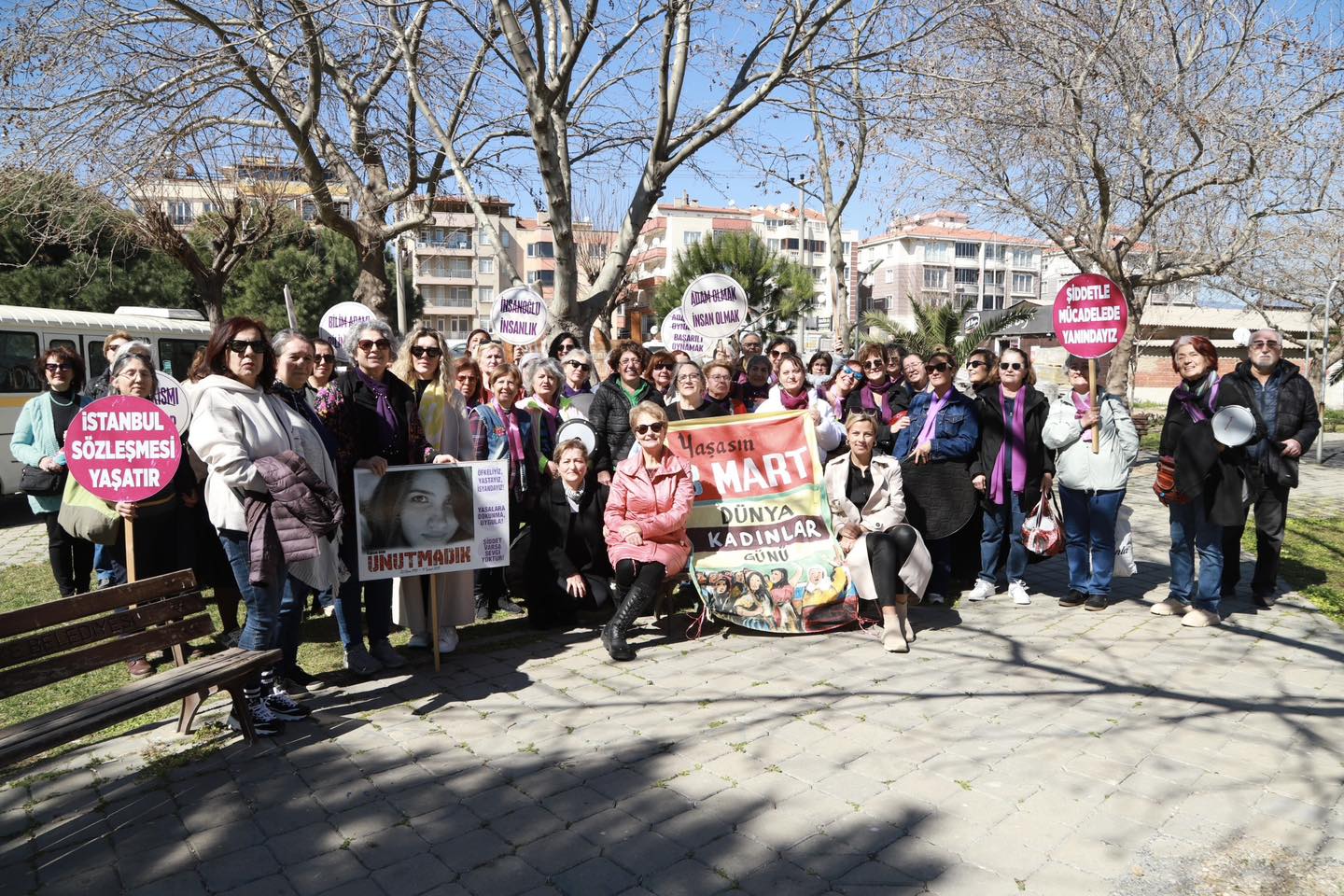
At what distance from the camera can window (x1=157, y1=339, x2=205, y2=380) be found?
16078mm

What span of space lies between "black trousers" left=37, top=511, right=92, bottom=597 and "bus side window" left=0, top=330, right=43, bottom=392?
25.7 ft

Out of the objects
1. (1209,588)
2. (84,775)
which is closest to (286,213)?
(84,775)

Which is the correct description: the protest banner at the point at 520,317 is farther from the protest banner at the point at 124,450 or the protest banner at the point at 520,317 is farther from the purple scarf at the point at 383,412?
the protest banner at the point at 124,450

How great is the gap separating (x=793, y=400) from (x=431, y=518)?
3378mm

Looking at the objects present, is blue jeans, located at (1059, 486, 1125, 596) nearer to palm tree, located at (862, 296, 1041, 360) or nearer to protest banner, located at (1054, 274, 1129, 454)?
protest banner, located at (1054, 274, 1129, 454)

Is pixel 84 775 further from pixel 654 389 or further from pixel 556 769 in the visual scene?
pixel 654 389

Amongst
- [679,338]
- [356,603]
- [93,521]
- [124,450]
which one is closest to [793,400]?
[356,603]

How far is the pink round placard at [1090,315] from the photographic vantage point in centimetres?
666

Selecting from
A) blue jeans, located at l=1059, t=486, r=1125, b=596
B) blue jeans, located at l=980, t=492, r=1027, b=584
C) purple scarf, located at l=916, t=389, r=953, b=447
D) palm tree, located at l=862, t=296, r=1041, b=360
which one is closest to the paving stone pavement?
blue jeans, located at l=1059, t=486, r=1125, b=596

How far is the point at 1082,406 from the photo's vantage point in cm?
656

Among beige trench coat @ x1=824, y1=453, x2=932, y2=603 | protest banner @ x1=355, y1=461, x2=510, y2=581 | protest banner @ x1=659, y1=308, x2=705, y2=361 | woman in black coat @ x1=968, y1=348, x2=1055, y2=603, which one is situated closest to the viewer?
protest banner @ x1=355, y1=461, x2=510, y2=581

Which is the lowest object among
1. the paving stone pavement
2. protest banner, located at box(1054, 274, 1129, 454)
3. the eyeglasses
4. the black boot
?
the paving stone pavement

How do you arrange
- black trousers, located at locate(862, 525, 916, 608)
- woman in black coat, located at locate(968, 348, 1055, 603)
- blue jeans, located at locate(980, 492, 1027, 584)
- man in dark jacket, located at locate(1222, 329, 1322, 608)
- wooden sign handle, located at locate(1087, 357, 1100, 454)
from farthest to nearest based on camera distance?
blue jeans, located at locate(980, 492, 1027, 584), woman in black coat, located at locate(968, 348, 1055, 603), man in dark jacket, located at locate(1222, 329, 1322, 608), wooden sign handle, located at locate(1087, 357, 1100, 454), black trousers, located at locate(862, 525, 916, 608)

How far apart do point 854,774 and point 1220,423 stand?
3.97 m
